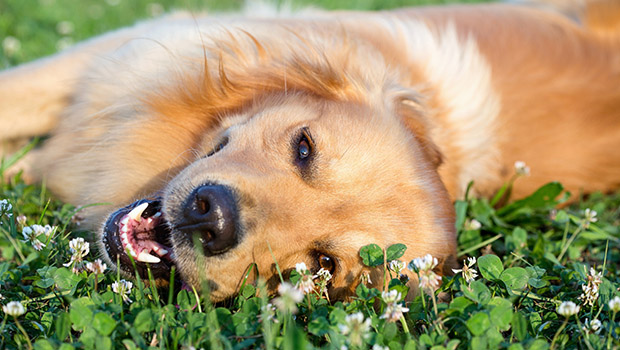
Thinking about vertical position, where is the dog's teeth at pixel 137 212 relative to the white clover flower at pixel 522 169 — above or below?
above

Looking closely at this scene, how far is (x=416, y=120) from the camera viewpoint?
112 inches

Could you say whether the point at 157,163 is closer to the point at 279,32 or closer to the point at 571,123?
the point at 279,32

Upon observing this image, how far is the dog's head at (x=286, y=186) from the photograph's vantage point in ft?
6.86

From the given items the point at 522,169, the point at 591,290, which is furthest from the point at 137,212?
the point at 522,169

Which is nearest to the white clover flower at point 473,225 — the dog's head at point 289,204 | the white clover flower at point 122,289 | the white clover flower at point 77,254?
the dog's head at point 289,204

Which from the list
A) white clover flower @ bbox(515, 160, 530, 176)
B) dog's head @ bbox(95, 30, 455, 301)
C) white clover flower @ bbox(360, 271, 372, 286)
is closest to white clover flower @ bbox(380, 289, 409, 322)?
white clover flower @ bbox(360, 271, 372, 286)

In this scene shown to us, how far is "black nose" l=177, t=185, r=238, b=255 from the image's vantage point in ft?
6.56

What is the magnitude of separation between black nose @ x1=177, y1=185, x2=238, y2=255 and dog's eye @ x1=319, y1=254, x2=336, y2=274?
38cm

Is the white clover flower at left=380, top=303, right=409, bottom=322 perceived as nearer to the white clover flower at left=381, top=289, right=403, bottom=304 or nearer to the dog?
the white clover flower at left=381, top=289, right=403, bottom=304

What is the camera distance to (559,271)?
2.51 metres

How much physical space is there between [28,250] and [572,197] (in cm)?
303

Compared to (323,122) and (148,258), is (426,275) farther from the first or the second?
(148,258)

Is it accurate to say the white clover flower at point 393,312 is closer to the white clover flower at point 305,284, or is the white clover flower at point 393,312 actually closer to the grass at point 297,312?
the grass at point 297,312

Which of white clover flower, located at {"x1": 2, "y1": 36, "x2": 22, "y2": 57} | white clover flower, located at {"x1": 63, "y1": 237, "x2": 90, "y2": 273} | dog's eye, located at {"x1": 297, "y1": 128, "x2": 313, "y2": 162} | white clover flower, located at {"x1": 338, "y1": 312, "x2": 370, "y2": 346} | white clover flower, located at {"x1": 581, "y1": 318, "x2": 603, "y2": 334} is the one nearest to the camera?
A: white clover flower, located at {"x1": 338, "y1": 312, "x2": 370, "y2": 346}
